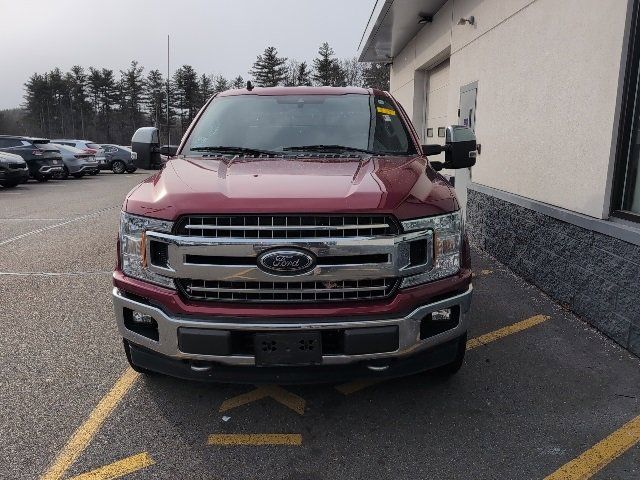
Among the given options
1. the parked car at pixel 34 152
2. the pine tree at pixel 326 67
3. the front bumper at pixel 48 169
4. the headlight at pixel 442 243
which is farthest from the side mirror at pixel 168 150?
the pine tree at pixel 326 67

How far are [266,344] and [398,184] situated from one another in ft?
3.51

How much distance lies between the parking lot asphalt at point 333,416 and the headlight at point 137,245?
87cm

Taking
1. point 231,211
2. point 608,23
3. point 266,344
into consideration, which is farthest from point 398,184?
point 608,23

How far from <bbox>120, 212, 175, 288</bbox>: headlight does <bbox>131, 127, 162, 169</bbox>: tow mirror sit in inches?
61.7

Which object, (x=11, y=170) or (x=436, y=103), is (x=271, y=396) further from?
(x=11, y=170)

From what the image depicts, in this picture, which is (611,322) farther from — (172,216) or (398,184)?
(172,216)

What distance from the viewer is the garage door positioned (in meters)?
11.0

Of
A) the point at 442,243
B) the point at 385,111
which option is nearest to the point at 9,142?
the point at 385,111

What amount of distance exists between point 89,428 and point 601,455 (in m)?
2.69

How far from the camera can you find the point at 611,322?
412 centimetres

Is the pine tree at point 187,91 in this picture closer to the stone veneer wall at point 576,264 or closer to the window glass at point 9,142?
the window glass at point 9,142

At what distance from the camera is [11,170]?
16547 mm

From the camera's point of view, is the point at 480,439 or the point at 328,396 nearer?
the point at 480,439

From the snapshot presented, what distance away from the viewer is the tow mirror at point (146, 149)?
429 cm
